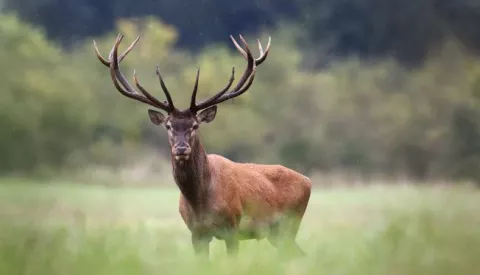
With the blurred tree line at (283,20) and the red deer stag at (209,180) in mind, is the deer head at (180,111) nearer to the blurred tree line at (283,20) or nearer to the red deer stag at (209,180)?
the red deer stag at (209,180)

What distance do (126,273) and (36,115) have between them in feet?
26.3

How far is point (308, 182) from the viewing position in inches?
227

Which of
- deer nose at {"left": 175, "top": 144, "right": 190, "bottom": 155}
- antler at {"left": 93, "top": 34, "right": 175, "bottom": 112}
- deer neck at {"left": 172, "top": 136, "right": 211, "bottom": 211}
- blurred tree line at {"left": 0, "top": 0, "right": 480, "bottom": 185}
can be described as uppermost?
blurred tree line at {"left": 0, "top": 0, "right": 480, "bottom": 185}

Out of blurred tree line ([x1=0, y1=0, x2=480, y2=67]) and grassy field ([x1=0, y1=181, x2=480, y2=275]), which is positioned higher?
blurred tree line ([x1=0, y1=0, x2=480, y2=67])

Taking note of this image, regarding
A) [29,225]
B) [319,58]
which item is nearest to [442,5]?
[29,225]

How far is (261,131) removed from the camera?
36.8ft

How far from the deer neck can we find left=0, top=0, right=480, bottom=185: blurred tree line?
1.07m

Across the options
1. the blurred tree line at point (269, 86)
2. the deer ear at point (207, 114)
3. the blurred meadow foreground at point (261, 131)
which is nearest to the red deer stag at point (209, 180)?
the deer ear at point (207, 114)

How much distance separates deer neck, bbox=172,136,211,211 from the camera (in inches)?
186

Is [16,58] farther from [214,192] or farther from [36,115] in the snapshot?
[214,192]

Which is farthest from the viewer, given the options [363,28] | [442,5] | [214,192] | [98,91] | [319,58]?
[98,91]

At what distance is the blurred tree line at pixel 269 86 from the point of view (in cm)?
700

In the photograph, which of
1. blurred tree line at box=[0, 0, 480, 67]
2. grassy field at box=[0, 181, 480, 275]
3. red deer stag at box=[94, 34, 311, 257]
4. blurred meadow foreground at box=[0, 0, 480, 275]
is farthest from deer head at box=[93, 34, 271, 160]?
grassy field at box=[0, 181, 480, 275]

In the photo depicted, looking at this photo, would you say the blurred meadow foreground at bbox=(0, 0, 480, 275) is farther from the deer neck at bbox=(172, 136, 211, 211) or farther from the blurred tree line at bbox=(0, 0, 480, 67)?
the deer neck at bbox=(172, 136, 211, 211)
